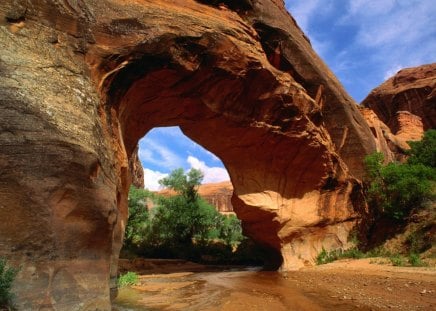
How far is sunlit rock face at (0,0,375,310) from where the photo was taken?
4621 millimetres

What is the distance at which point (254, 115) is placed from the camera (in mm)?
13391

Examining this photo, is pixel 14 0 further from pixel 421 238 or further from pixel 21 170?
pixel 421 238

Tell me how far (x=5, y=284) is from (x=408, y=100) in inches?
1568

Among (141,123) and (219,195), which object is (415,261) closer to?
(141,123)

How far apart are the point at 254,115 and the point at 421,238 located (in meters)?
6.89

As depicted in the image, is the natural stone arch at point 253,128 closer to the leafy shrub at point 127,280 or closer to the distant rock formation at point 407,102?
the leafy shrub at point 127,280

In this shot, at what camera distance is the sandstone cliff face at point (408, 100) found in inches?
1363

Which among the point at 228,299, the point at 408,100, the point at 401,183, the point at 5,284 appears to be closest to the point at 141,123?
the point at 228,299

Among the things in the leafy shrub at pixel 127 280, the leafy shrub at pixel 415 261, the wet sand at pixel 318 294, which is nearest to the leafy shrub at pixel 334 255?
the wet sand at pixel 318 294

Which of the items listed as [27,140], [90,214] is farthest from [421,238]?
[27,140]

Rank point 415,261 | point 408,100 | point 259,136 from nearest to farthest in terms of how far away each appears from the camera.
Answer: point 415,261
point 259,136
point 408,100

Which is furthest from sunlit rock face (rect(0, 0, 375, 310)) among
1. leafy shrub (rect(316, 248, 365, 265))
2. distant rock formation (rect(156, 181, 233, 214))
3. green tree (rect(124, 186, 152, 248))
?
distant rock formation (rect(156, 181, 233, 214))

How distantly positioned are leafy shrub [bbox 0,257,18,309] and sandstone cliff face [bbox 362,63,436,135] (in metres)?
35.7

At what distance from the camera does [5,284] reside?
3.95 m
